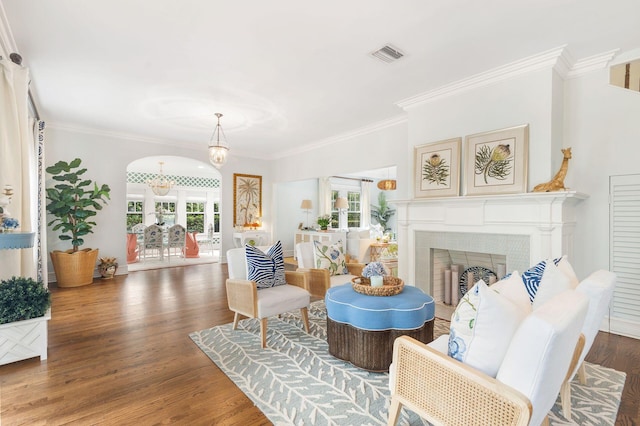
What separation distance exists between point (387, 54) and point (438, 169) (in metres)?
1.53

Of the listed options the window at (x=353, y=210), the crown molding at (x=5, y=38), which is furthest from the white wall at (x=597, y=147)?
the window at (x=353, y=210)

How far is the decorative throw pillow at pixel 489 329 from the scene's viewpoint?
1.26 meters

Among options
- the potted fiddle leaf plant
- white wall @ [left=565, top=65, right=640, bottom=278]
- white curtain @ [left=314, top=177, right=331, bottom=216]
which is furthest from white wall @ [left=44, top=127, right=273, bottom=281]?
white wall @ [left=565, top=65, right=640, bottom=278]

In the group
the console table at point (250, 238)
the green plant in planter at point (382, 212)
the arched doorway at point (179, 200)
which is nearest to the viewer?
the console table at point (250, 238)

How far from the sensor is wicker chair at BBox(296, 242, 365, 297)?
362cm

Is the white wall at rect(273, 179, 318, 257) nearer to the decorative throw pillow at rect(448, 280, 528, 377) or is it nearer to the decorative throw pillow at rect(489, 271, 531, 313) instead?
the decorative throw pillow at rect(489, 271, 531, 313)

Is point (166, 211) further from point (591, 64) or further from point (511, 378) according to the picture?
point (511, 378)

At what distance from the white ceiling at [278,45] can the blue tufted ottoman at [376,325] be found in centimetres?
226

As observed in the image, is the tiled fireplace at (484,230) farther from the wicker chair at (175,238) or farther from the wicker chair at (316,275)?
the wicker chair at (175,238)

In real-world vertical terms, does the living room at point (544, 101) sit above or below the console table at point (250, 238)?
above

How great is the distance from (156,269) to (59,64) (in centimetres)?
456

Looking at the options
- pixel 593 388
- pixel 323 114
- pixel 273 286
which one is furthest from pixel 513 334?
pixel 323 114

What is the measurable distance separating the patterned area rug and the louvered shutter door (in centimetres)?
100

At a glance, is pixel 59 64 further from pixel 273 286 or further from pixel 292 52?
pixel 273 286
